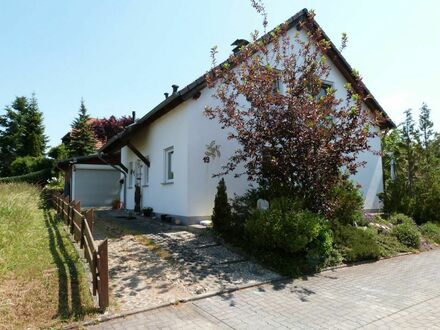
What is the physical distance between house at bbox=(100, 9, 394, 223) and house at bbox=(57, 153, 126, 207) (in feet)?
30.3

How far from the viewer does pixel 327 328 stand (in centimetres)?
444

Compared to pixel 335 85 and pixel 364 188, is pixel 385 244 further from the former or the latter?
pixel 335 85

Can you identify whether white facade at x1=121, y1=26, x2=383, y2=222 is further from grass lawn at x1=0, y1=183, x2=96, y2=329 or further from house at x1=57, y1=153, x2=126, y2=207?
house at x1=57, y1=153, x2=126, y2=207

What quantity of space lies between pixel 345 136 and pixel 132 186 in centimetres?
1086

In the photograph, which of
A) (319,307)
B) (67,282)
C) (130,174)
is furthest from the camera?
(130,174)

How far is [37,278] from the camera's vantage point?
604 cm

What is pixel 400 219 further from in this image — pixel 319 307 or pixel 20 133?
pixel 20 133

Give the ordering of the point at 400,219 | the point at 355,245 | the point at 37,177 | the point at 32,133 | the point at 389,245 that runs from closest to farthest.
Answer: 1. the point at 355,245
2. the point at 389,245
3. the point at 400,219
4. the point at 37,177
5. the point at 32,133

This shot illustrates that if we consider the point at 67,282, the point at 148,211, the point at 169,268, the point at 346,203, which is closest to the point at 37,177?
the point at 148,211

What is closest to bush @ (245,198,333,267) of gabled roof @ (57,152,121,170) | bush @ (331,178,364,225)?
bush @ (331,178,364,225)

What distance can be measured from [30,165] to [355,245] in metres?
35.7

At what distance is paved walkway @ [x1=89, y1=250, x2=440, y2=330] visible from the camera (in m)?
4.57

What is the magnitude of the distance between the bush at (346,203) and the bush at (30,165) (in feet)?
101

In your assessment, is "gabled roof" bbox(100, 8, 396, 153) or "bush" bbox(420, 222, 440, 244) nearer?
"gabled roof" bbox(100, 8, 396, 153)
